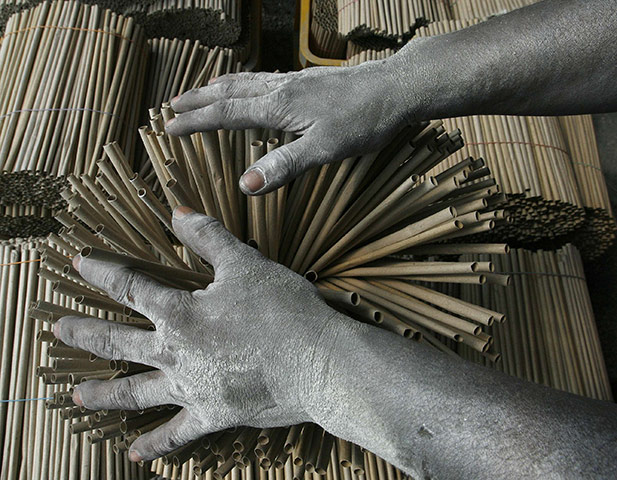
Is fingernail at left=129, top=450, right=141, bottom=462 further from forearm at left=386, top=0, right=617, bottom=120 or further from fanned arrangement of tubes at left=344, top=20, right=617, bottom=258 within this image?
fanned arrangement of tubes at left=344, top=20, right=617, bottom=258

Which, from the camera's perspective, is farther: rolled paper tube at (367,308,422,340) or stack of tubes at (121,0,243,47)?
stack of tubes at (121,0,243,47)

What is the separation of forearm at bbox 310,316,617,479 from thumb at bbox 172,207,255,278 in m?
0.18

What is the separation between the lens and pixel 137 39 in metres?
1.70

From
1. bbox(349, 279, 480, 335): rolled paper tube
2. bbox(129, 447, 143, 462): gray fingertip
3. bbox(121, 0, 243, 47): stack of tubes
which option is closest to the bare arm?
bbox(349, 279, 480, 335): rolled paper tube

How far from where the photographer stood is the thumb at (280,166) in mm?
727

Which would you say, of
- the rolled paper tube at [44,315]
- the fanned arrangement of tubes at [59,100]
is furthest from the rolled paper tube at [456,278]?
the fanned arrangement of tubes at [59,100]

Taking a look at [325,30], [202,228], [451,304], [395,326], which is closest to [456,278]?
[451,304]

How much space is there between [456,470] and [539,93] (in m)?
0.60

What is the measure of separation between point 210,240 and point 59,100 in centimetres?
106

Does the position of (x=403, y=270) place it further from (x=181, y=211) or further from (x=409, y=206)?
(x=181, y=211)

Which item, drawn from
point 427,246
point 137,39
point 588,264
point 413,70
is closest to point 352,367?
point 427,246

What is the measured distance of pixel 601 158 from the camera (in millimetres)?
2344

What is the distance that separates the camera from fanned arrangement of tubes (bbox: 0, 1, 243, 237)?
1473 millimetres

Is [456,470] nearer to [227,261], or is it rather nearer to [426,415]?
[426,415]
